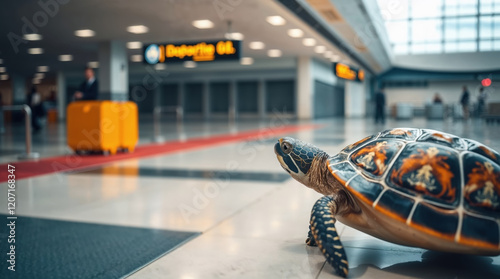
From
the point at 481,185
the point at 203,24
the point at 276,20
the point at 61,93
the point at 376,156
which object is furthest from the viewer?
the point at 61,93

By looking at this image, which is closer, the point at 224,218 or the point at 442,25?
the point at 224,218

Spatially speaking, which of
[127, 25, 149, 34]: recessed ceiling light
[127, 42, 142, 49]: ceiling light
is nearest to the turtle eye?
[127, 25, 149, 34]: recessed ceiling light

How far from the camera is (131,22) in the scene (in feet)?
52.3

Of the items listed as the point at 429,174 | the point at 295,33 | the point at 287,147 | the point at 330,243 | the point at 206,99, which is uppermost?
the point at 295,33

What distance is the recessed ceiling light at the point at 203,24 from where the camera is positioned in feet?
51.7

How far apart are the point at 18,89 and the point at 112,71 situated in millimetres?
17511

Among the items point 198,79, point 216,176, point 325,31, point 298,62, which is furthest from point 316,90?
point 216,176

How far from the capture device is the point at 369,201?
84.8 inches

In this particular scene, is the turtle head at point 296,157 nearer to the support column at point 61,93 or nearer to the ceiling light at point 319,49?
the ceiling light at point 319,49

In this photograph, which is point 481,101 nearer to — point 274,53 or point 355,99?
point 355,99

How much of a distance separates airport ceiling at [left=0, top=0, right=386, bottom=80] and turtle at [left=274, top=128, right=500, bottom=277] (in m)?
10.8

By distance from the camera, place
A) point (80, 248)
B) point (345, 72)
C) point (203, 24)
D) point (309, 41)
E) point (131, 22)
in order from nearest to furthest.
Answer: point (80, 248) < point (131, 22) < point (203, 24) < point (309, 41) < point (345, 72)

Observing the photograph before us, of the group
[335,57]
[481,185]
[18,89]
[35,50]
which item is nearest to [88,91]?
[481,185]

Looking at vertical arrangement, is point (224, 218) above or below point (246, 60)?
below
